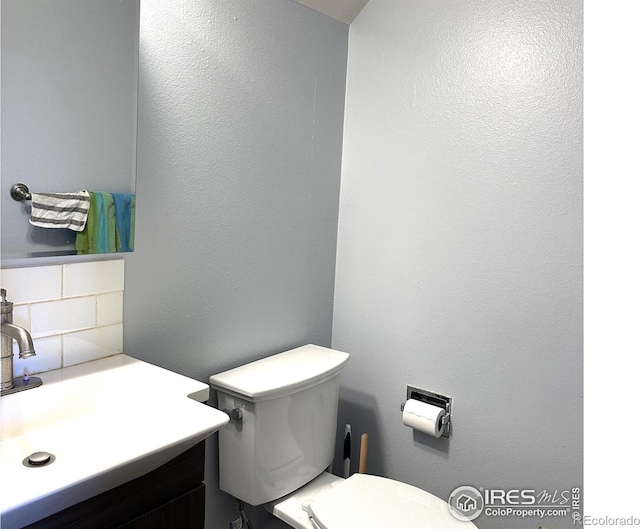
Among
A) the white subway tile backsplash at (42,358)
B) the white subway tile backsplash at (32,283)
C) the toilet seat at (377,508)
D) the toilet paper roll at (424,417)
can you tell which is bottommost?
the toilet seat at (377,508)

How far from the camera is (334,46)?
1.87m

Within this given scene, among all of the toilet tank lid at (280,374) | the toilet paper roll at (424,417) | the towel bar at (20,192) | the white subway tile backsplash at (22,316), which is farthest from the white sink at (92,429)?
the toilet paper roll at (424,417)

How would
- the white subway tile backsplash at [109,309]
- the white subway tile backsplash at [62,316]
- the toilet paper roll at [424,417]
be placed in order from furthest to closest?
the toilet paper roll at [424,417] < the white subway tile backsplash at [109,309] < the white subway tile backsplash at [62,316]

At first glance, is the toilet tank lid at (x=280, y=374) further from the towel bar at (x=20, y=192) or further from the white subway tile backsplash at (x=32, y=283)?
the towel bar at (x=20, y=192)

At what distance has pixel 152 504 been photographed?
3.34ft

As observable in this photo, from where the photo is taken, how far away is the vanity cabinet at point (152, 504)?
0.89 meters

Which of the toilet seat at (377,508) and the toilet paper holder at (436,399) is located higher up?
the toilet paper holder at (436,399)

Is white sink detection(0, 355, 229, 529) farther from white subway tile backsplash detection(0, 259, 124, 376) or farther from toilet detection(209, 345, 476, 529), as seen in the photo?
toilet detection(209, 345, 476, 529)

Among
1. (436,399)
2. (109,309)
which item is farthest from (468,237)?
(109,309)

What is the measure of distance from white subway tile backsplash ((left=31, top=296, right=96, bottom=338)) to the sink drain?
306 mm

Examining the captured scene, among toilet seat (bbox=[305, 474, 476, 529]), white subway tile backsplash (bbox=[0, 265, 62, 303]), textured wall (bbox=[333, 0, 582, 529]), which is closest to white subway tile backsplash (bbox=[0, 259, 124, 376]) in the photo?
white subway tile backsplash (bbox=[0, 265, 62, 303])

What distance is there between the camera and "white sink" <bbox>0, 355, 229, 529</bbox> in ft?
2.64

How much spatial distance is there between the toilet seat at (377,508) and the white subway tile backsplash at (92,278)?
2.61 ft
